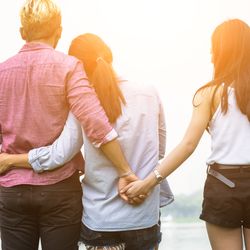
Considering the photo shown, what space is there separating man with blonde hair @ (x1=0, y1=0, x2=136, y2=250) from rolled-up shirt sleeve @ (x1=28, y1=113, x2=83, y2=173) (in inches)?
0.8

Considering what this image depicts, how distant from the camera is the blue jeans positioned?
1.54 m

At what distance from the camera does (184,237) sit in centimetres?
323

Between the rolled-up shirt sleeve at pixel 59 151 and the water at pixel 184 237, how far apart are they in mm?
1760

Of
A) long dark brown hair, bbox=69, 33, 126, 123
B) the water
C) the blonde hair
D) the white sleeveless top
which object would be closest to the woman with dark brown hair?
long dark brown hair, bbox=69, 33, 126, 123

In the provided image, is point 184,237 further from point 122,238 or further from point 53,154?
point 53,154

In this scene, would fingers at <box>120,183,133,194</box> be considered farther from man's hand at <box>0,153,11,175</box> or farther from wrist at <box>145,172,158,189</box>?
man's hand at <box>0,153,11,175</box>

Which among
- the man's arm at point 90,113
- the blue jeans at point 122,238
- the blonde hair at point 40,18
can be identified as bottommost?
the blue jeans at point 122,238

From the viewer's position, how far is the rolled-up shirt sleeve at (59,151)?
147 cm

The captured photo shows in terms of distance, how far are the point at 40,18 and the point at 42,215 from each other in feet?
2.03

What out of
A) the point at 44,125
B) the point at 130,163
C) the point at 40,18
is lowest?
the point at 130,163

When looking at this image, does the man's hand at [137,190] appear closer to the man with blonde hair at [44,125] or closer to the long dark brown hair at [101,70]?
the man with blonde hair at [44,125]

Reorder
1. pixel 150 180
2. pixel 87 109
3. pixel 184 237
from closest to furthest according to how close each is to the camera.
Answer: pixel 87 109 → pixel 150 180 → pixel 184 237

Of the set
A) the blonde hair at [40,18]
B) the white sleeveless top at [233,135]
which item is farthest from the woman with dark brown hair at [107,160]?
the white sleeveless top at [233,135]

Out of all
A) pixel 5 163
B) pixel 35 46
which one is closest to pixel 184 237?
pixel 5 163
